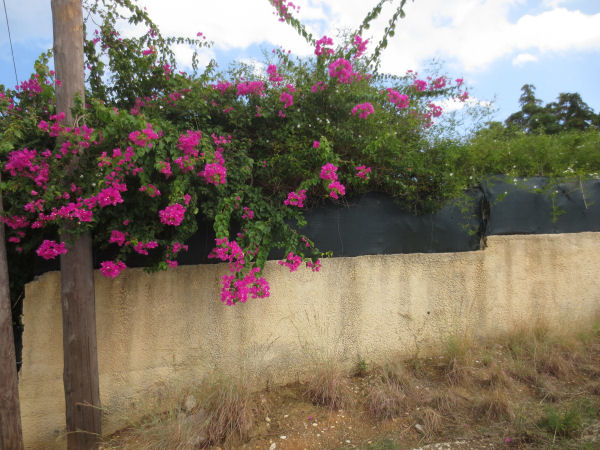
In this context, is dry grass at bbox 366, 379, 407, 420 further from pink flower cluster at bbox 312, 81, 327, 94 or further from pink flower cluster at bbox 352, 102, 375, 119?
pink flower cluster at bbox 312, 81, 327, 94

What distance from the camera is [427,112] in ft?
13.6

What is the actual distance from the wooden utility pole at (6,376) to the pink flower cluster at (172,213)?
1.15 m

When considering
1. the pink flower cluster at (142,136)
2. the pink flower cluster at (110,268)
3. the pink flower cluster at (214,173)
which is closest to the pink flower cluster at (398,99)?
the pink flower cluster at (214,173)

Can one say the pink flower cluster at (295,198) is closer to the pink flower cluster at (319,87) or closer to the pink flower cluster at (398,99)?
the pink flower cluster at (319,87)

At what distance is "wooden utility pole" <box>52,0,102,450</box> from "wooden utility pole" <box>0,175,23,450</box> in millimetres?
324

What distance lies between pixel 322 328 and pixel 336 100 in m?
2.19

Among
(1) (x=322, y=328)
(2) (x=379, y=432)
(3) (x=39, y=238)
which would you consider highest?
(3) (x=39, y=238)

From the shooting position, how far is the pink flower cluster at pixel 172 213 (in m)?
2.39

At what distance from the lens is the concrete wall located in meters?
2.89

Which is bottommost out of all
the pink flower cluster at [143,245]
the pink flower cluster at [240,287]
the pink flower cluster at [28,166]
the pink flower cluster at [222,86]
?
the pink flower cluster at [240,287]

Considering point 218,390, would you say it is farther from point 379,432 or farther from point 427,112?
point 427,112

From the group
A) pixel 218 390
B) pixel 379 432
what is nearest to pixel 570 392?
pixel 379 432

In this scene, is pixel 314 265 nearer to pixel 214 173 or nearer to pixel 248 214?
pixel 248 214

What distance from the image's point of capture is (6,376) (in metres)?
2.51
